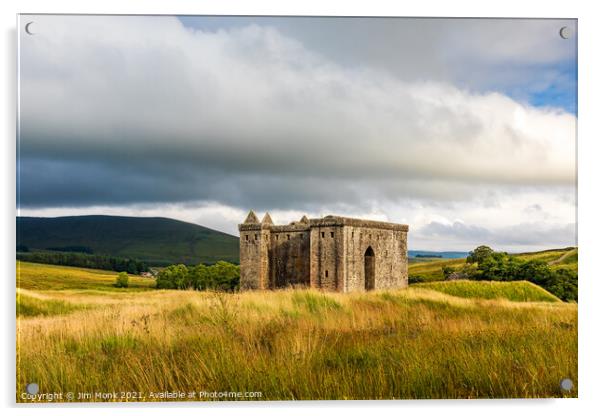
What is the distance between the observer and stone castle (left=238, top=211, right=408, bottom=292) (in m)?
27.2

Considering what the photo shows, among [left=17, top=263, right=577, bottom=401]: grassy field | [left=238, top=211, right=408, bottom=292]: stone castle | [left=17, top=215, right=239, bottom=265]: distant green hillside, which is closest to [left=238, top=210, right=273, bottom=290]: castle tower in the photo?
[left=238, top=211, right=408, bottom=292]: stone castle

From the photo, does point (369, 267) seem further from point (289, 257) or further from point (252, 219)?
point (252, 219)

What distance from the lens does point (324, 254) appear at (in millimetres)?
27438

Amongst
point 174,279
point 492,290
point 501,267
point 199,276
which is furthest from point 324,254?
point 174,279

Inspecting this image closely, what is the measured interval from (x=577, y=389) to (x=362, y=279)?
2029 cm

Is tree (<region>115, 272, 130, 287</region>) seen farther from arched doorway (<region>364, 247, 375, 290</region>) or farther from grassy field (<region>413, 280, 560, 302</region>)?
grassy field (<region>413, 280, 560, 302</region>)

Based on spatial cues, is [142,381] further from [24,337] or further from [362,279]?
[362,279]

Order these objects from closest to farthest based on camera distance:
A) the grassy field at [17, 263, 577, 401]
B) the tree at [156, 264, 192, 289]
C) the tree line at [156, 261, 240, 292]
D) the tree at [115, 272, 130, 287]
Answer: the grassy field at [17, 263, 577, 401], the tree at [115, 272, 130, 287], the tree at [156, 264, 192, 289], the tree line at [156, 261, 240, 292]

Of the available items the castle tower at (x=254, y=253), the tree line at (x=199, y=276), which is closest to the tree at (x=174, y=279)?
the tree line at (x=199, y=276)

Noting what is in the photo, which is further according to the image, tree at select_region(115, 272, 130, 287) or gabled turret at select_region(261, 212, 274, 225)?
tree at select_region(115, 272, 130, 287)

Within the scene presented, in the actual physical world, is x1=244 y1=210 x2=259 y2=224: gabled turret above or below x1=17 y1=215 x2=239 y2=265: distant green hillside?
above

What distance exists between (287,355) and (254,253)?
936 inches

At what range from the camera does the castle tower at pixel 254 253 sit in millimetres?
30703

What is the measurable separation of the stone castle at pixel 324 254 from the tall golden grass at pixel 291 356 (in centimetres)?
1822
